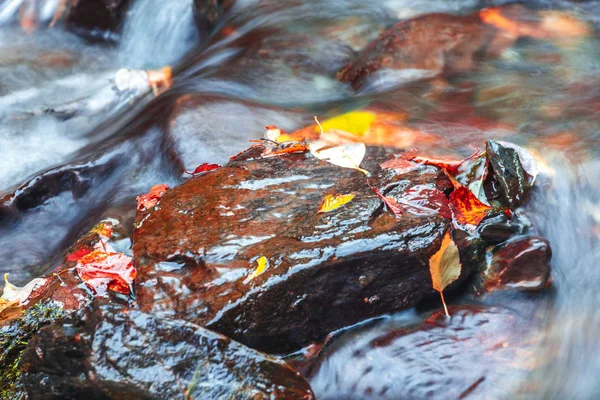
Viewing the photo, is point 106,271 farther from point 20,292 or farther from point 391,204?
point 391,204

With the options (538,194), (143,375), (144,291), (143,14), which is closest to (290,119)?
(538,194)

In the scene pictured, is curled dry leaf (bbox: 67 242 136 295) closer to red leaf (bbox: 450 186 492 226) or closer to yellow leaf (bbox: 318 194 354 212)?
yellow leaf (bbox: 318 194 354 212)

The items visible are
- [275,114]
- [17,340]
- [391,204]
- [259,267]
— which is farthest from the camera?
[275,114]

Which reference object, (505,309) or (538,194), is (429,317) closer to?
(505,309)

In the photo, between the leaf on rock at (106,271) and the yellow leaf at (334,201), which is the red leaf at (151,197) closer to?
the leaf on rock at (106,271)

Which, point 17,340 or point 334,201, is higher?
point 334,201

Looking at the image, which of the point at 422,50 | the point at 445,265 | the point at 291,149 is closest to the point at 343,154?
the point at 291,149

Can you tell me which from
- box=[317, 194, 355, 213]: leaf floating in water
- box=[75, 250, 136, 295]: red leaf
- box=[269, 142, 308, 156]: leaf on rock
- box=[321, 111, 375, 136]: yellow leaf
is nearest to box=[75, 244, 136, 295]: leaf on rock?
box=[75, 250, 136, 295]: red leaf
